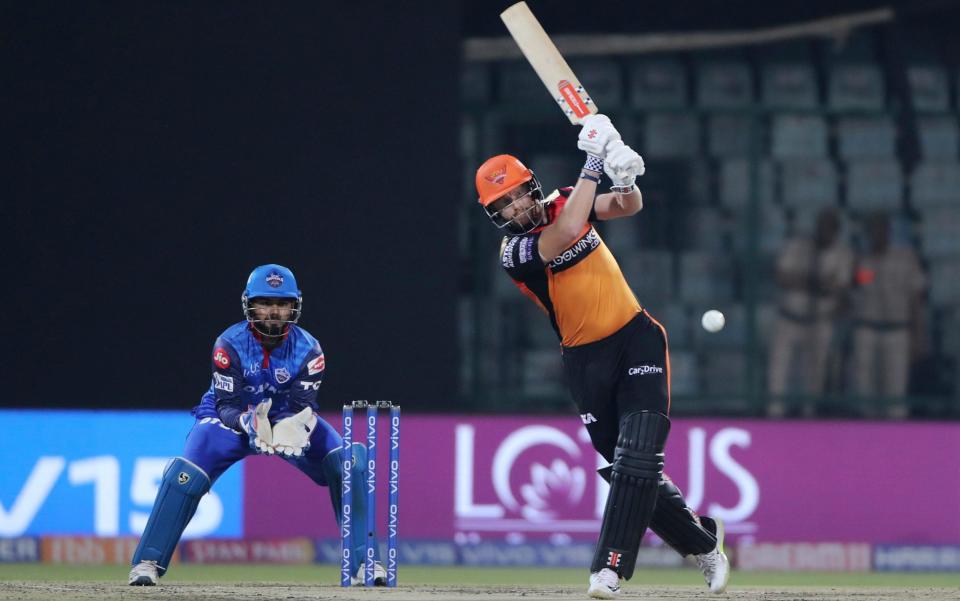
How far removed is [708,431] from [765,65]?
7.90 ft

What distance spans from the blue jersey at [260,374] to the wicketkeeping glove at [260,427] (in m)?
0.09

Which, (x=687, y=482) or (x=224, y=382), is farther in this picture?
(x=687, y=482)

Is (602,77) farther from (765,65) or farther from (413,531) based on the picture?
(413,531)

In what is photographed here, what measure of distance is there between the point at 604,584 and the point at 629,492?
32 centimetres

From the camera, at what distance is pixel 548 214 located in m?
6.74

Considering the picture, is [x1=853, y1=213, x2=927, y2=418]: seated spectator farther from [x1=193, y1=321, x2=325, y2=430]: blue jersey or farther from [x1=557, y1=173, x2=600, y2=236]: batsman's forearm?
[x1=557, y1=173, x2=600, y2=236]: batsman's forearm

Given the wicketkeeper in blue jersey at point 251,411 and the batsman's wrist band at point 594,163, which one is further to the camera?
the wicketkeeper in blue jersey at point 251,411

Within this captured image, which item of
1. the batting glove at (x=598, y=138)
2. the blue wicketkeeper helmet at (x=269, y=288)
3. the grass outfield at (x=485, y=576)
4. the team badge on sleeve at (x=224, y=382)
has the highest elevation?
the batting glove at (x=598, y=138)

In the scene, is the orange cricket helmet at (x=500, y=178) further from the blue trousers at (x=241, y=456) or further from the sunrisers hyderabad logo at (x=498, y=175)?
the blue trousers at (x=241, y=456)

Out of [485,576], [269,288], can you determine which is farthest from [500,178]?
[485,576]

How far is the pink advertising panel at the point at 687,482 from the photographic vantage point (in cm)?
995

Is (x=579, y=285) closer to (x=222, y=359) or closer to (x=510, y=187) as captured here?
(x=510, y=187)

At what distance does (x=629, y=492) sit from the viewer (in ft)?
21.4

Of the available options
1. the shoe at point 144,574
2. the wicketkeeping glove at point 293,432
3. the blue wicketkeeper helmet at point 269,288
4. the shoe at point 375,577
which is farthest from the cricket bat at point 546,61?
the shoe at point 144,574
